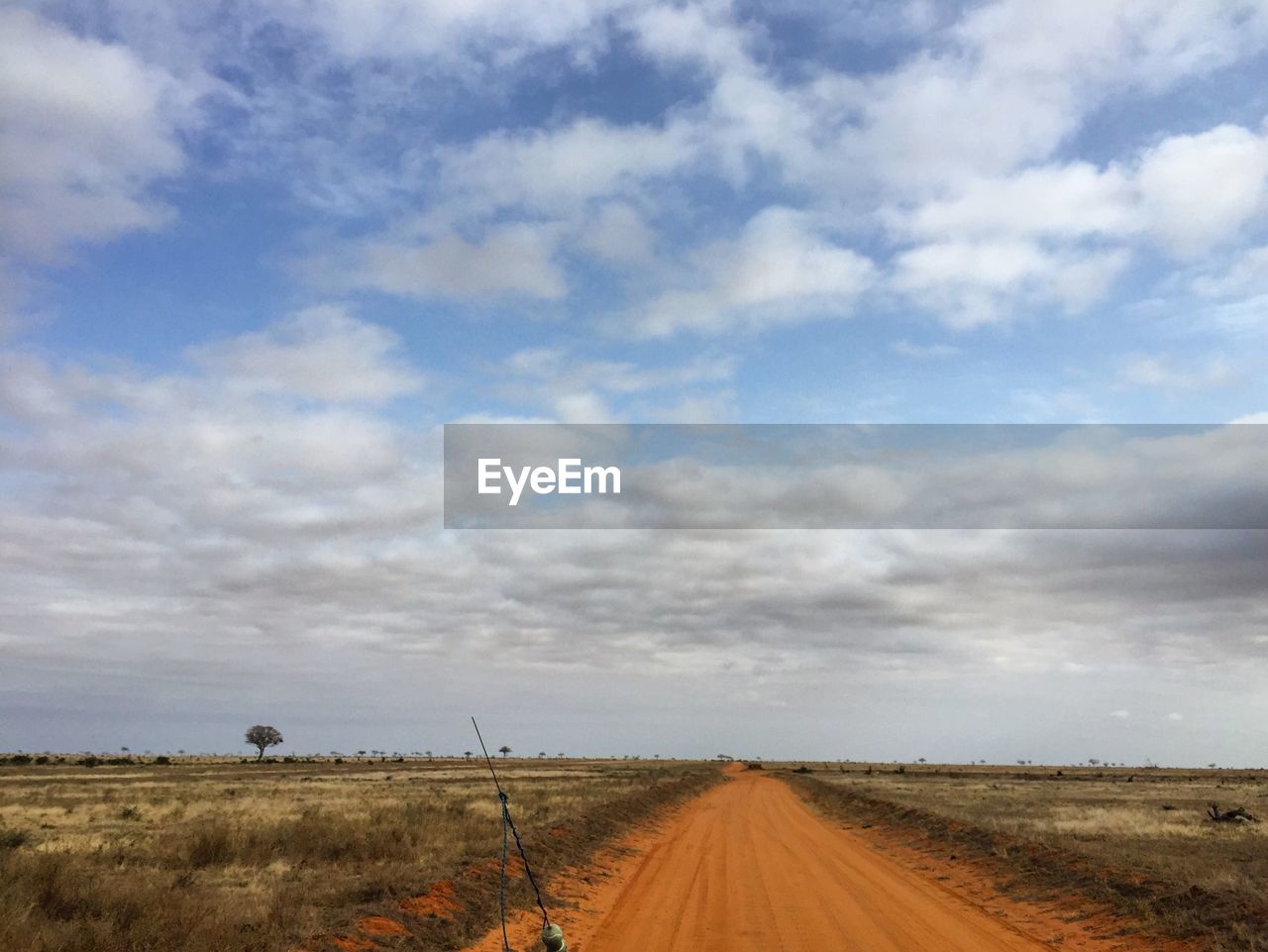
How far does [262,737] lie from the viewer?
487 feet

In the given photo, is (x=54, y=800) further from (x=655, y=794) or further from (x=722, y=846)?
(x=722, y=846)

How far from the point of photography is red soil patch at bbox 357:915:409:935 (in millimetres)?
11570

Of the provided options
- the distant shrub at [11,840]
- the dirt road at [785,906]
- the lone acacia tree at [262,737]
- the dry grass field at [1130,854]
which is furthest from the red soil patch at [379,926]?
the lone acacia tree at [262,737]

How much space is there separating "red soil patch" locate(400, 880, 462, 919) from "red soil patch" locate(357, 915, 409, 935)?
68 cm

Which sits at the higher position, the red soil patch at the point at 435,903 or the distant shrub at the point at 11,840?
the distant shrub at the point at 11,840

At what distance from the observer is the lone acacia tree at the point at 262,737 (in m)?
148

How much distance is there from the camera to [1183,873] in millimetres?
16500

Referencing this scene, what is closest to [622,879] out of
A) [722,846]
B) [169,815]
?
[722,846]

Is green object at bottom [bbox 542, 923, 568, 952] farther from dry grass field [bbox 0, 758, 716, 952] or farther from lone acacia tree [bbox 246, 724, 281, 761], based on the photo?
lone acacia tree [bbox 246, 724, 281, 761]

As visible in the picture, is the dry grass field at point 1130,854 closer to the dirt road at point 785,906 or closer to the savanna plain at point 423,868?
the savanna plain at point 423,868

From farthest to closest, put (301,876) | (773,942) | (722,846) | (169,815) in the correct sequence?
1. (169,815)
2. (722,846)
3. (301,876)
4. (773,942)

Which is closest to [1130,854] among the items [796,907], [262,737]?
[796,907]

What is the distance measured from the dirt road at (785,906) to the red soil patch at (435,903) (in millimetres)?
2193

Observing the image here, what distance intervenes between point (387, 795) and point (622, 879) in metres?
28.1
